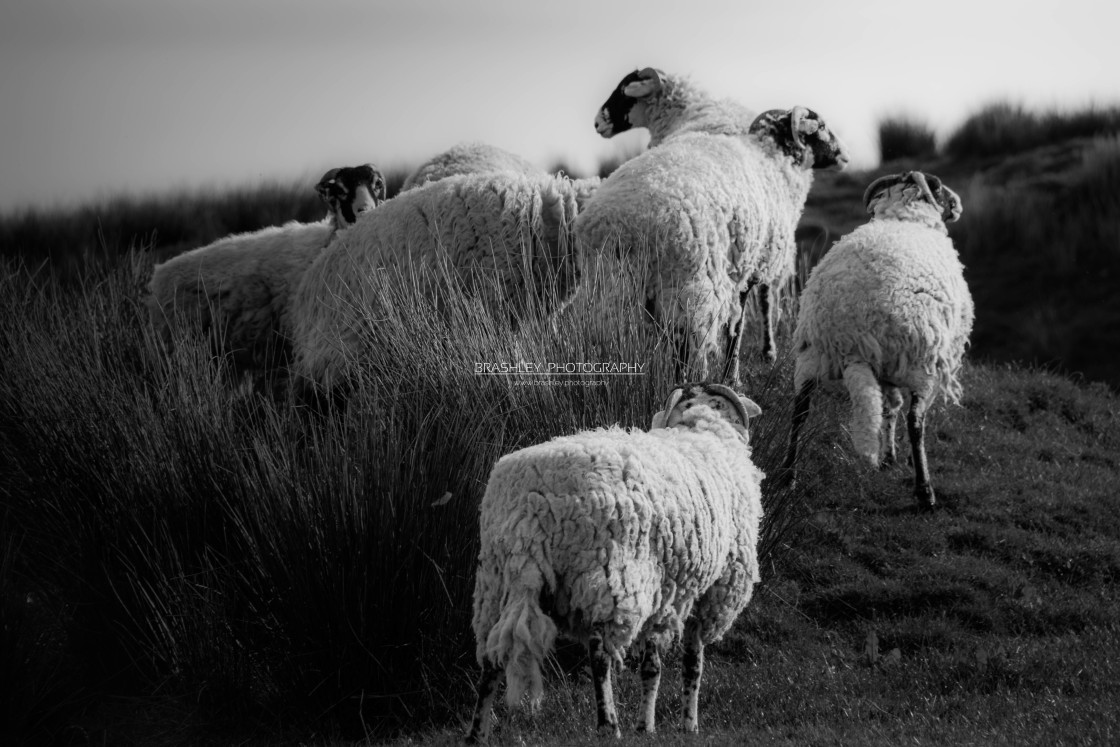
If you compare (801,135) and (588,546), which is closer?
(588,546)

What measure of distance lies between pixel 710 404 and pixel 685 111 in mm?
4775

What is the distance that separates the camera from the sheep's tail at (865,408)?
724 centimetres

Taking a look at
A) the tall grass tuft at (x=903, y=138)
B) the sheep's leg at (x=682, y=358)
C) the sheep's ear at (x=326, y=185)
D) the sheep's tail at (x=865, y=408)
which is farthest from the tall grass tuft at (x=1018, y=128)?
the sheep's leg at (x=682, y=358)

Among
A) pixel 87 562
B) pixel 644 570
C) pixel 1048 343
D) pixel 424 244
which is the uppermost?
pixel 424 244

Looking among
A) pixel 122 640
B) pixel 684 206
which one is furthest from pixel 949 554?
pixel 122 640

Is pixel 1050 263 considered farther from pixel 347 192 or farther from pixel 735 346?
pixel 347 192

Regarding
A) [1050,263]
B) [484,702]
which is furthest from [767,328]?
[1050,263]

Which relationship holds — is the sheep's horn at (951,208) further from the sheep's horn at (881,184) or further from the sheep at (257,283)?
the sheep at (257,283)

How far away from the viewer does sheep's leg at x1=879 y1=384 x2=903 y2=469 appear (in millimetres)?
7980

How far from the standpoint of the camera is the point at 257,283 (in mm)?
10234

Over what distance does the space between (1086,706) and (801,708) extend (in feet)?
4.15

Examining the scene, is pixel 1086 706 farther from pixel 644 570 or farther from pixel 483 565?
pixel 483 565

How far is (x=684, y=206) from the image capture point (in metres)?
7.46

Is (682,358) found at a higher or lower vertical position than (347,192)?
lower
